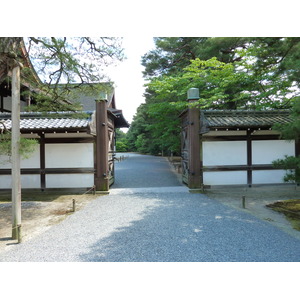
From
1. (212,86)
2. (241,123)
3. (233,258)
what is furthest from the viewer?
(212,86)

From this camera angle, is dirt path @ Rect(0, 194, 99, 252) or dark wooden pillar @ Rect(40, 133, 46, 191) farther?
dark wooden pillar @ Rect(40, 133, 46, 191)

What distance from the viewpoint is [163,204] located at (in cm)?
683

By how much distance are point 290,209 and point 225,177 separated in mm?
3143

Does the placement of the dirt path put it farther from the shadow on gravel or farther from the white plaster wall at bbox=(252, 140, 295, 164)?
the white plaster wall at bbox=(252, 140, 295, 164)

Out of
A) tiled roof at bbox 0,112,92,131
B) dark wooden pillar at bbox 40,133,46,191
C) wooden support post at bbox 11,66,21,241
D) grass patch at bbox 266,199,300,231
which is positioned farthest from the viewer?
dark wooden pillar at bbox 40,133,46,191

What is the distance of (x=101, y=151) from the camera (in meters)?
8.76

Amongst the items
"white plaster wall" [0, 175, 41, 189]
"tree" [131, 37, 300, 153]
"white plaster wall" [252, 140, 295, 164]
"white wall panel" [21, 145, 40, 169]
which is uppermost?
"tree" [131, 37, 300, 153]


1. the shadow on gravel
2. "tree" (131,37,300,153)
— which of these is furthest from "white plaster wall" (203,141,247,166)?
the shadow on gravel

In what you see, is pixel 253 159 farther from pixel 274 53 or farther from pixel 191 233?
pixel 191 233

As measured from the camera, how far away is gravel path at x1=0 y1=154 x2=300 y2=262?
3521 mm

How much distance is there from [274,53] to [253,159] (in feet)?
14.9

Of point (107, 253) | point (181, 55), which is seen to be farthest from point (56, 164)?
point (181, 55)

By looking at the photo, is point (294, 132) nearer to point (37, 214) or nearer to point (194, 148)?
point (194, 148)

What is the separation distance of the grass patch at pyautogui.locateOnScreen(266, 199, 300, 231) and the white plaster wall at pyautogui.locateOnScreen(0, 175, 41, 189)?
935cm
